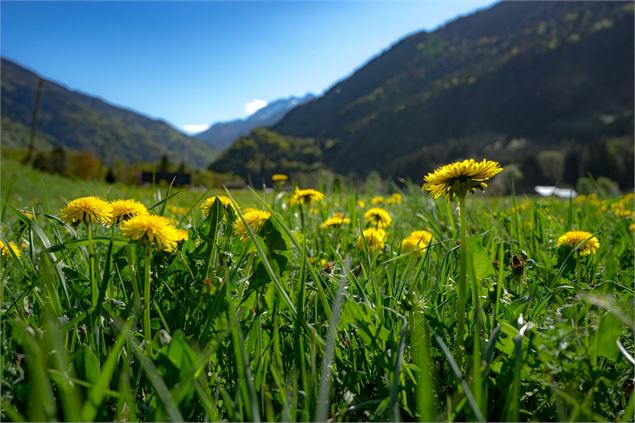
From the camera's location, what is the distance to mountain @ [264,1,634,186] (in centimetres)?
10694

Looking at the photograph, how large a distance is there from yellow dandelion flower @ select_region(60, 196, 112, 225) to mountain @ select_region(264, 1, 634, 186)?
102m

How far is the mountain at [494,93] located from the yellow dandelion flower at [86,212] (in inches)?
4026

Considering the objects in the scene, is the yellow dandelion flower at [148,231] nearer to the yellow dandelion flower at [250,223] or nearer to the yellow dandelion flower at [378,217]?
the yellow dandelion flower at [250,223]

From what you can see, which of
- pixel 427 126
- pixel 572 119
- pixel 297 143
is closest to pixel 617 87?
pixel 572 119

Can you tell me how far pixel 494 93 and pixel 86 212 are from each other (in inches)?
5301

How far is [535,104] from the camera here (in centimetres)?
11725

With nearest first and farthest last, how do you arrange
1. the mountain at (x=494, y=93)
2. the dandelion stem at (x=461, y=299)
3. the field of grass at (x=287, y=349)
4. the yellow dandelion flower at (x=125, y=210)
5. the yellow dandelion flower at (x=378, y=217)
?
the field of grass at (x=287, y=349) → the dandelion stem at (x=461, y=299) → the yellow dandelion flower at (x=125, y=210) → the yellow dandelion flower at (x=378, y=217) → the mountain at (x=494, y=93)

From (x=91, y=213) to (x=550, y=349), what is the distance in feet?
3.50

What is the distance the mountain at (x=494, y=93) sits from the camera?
351ft

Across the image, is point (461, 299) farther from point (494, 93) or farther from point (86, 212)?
point (494, 93)

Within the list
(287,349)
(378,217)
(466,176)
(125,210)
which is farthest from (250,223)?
(378,217)

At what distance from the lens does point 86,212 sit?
3.62 feet

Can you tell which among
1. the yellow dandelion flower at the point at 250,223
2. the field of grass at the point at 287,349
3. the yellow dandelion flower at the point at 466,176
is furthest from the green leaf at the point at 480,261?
the yellow dandelion flower at the point at 250,223

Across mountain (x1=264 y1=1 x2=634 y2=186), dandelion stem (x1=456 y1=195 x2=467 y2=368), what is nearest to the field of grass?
dandelion stem (x1=456 y1=195 x2=467 y2=368)
